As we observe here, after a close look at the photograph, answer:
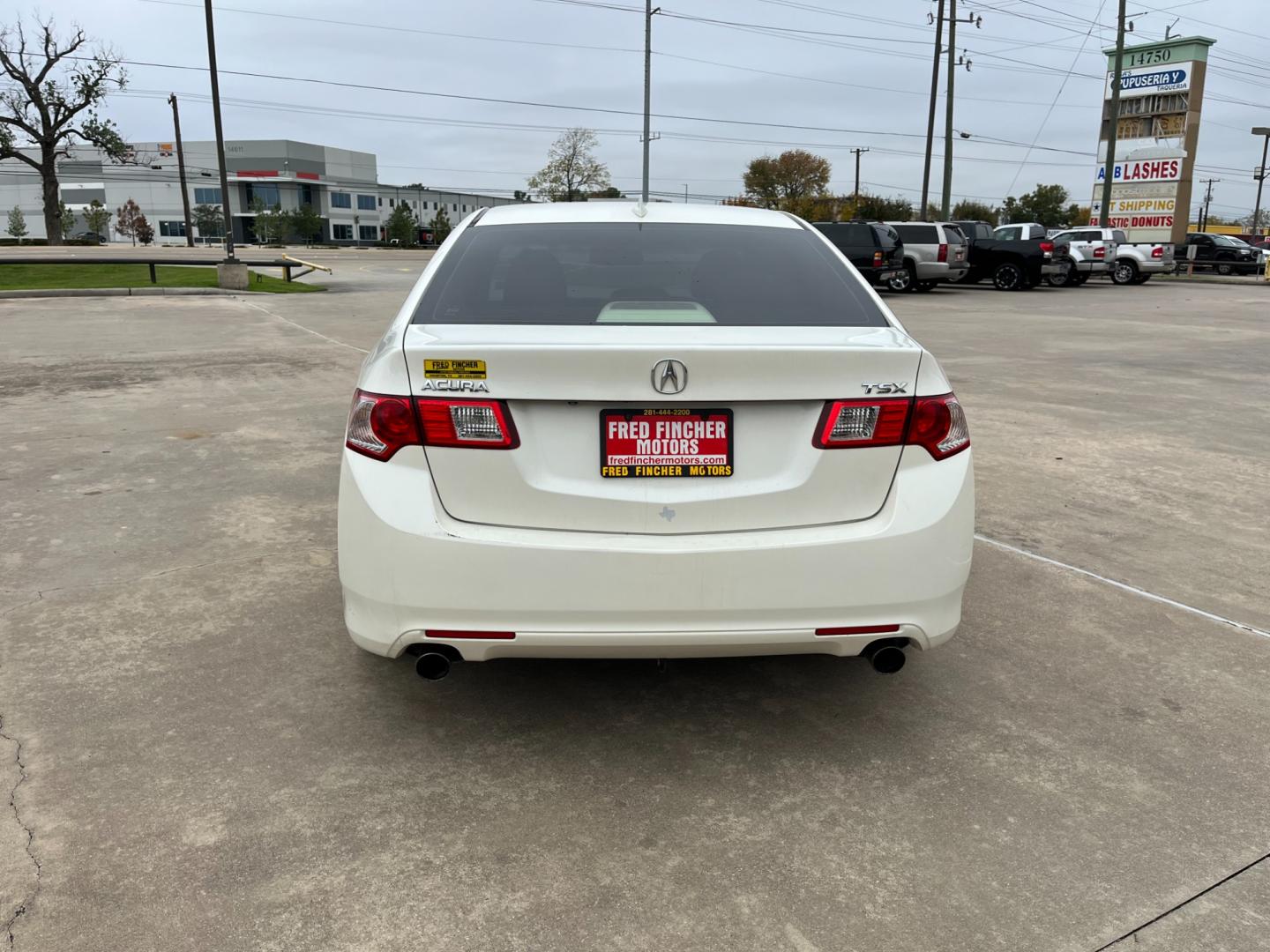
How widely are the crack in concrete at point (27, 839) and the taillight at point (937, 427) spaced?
252 centimetres

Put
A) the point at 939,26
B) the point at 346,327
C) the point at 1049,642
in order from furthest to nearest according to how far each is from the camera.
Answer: the point at 939,26 → the point at 346,327 → the point at 1049,642

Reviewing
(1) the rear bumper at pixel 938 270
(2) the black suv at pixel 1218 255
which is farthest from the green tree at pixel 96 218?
(1) the rear bumper at pixel 938 270

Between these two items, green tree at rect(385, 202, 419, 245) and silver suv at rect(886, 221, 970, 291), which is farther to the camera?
green tree at rect(385, 202, 419, 245)

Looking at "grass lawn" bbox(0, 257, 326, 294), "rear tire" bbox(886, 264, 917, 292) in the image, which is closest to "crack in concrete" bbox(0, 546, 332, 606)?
"grass lawn" bbox(0, 257, 326, 294)

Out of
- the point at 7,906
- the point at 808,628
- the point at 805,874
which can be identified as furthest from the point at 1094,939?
the point at 7,906

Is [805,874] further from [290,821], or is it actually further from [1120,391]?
[1120,391]

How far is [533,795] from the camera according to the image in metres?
2.79

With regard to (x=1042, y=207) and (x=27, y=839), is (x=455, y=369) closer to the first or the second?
(x=27, y=839)

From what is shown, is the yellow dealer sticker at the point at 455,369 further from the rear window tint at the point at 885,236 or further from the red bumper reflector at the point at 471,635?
the rear window tint at the point at 885,236

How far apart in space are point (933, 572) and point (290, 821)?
191 cm

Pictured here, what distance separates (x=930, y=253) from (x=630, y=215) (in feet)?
78.8

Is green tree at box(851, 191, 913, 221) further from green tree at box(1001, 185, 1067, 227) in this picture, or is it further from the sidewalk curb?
the sidewalk curb

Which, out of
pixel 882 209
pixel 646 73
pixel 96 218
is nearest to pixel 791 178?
pixel 882 209

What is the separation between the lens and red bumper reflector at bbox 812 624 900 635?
8.95 ft
